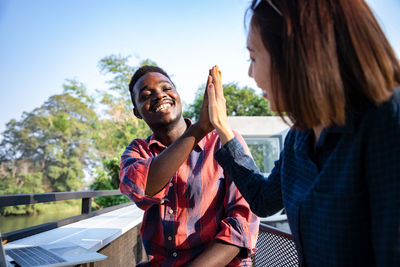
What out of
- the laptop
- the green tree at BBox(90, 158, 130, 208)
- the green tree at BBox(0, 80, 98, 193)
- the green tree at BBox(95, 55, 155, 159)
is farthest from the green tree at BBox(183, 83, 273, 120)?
the laptop

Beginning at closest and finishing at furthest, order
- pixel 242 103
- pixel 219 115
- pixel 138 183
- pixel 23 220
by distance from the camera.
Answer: pixel 219 115
pixel 138 183
pixel 23 220
pixel 242 103

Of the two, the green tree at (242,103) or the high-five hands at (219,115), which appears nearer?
the high-five hands at (219,115)

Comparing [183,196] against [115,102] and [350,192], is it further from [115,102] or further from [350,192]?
[115,102]

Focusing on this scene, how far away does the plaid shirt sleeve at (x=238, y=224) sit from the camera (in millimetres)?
1187

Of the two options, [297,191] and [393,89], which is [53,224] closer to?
[297,191]

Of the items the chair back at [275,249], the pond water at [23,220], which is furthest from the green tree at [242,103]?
the chair back at [275,249]

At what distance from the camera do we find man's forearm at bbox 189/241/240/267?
1140 mm

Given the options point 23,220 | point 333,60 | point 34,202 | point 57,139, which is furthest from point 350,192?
point 57,139

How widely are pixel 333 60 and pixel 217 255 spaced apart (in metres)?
0.81

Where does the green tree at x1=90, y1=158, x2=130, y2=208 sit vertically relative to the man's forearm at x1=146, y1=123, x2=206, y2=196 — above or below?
below

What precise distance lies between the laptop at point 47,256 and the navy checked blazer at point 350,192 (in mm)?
633

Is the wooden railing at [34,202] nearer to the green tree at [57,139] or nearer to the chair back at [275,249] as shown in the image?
the chair back at [275,249]

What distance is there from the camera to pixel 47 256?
102cm

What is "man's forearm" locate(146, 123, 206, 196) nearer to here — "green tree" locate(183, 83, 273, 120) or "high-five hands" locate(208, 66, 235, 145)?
"high-five hands" locate(208, 66, 235, 145)
